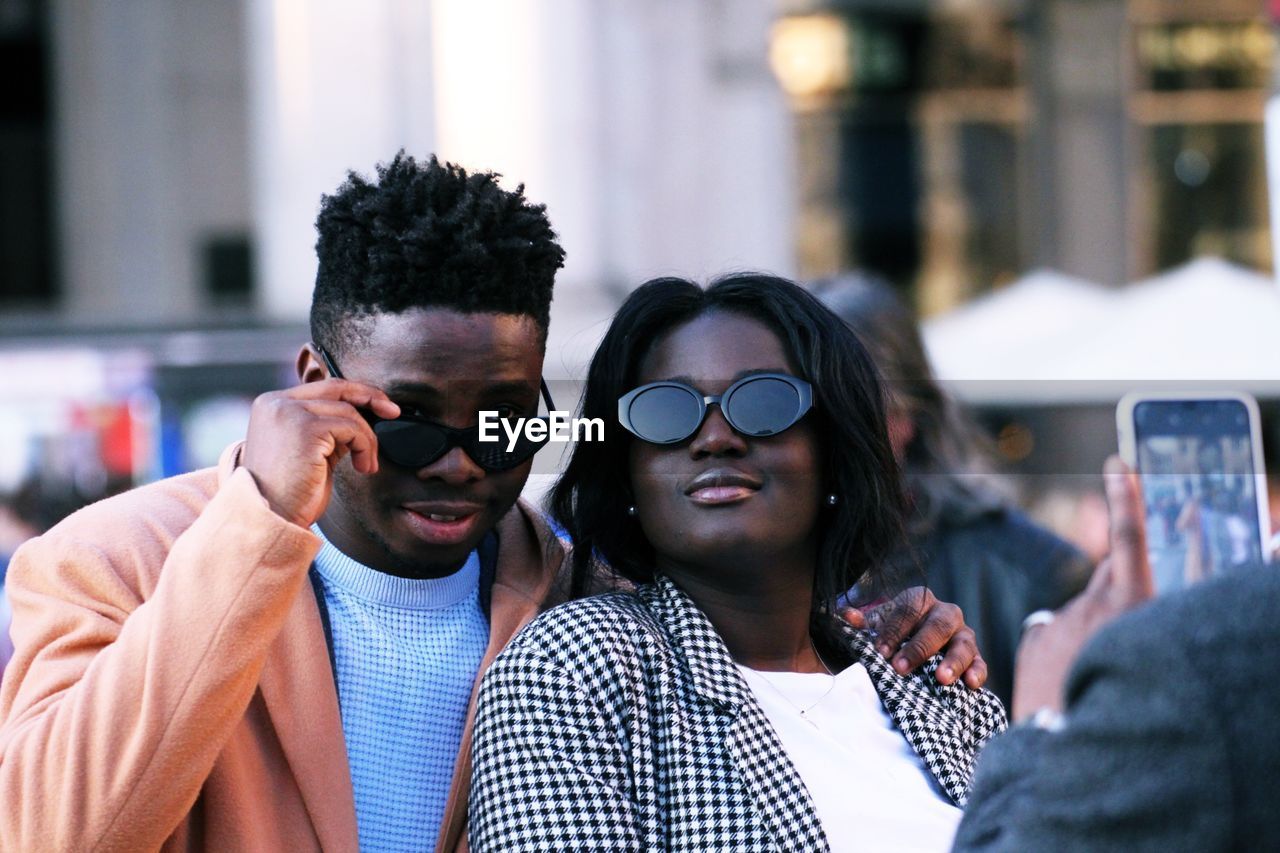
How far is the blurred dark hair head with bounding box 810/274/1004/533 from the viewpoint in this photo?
3867mm

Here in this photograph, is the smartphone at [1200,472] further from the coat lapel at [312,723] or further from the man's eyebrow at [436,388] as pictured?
the coat lapel at [312,723]

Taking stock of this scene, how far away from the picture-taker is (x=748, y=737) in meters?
2.00

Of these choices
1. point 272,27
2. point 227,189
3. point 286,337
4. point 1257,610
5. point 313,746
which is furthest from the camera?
point 227,189

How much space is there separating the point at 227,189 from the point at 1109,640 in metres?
12.3

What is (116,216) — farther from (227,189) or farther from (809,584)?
(809,584)

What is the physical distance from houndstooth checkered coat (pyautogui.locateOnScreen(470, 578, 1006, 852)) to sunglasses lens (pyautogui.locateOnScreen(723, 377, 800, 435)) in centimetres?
28

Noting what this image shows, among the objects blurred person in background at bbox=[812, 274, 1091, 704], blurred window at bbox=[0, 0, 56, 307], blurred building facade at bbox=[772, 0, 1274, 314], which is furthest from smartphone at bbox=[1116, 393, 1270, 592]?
blurred window at bbox=[0, 0, 56, 307]

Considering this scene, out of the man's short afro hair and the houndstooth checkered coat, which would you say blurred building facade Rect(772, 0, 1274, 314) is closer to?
the man's short afro hair

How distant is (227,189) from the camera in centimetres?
1284

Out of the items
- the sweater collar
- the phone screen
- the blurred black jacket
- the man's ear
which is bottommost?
the blurred black jacket

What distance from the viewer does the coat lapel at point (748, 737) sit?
1.94 meters

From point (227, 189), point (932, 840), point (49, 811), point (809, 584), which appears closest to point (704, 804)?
point (932, 840)

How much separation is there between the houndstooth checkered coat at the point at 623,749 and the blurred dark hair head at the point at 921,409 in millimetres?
1785
